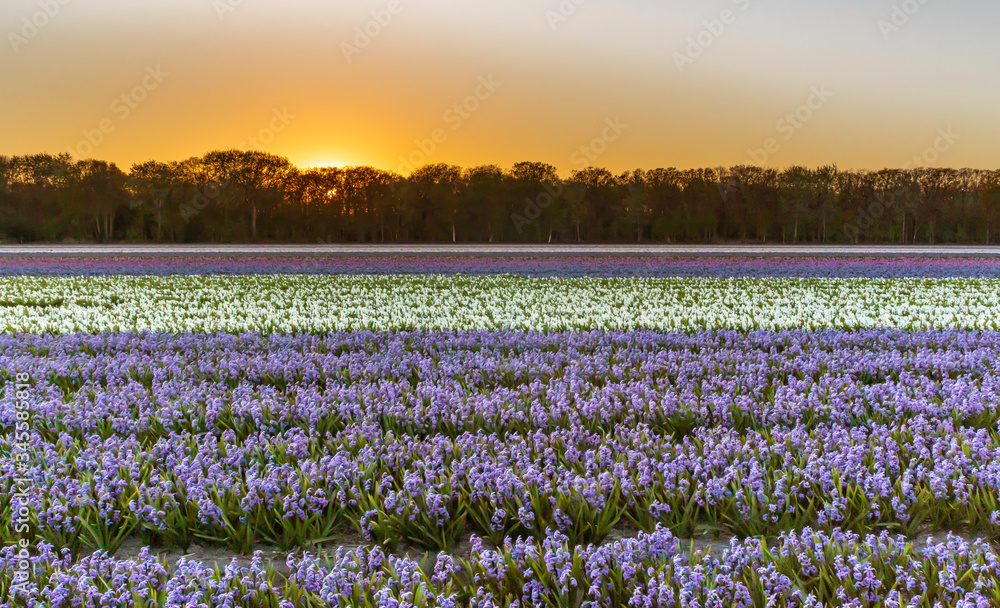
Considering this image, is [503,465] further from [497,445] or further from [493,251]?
[493,251]

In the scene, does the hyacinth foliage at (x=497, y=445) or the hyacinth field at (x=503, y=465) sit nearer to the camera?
the hyacinth field at (x=503, y=465)

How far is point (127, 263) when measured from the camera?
32062mm

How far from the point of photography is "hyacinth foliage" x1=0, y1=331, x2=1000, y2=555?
459 centimetres

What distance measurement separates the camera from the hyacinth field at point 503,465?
144 inches

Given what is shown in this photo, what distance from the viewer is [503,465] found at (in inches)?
207

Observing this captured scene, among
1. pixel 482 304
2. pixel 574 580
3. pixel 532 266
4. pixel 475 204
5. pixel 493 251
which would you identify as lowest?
pixel 574 580

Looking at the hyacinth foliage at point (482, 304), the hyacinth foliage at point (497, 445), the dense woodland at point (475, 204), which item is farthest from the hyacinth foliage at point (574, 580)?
the dense woodland at point (475, 204)

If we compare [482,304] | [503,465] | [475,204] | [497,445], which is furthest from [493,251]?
[503,465]

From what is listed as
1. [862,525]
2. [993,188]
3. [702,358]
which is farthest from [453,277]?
[993,188]

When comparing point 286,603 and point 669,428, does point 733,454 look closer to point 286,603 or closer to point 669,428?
point 669,428

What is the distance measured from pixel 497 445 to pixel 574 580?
2.19 m

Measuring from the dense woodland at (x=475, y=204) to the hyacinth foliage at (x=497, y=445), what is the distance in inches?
2273

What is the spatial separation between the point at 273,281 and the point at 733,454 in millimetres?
20538

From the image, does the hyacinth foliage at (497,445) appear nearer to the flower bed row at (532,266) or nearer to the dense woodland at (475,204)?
the flower bed row at (532,266)
